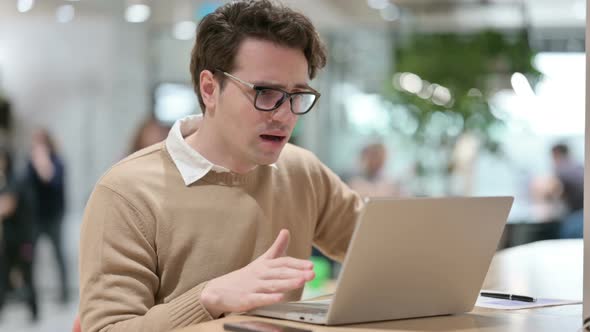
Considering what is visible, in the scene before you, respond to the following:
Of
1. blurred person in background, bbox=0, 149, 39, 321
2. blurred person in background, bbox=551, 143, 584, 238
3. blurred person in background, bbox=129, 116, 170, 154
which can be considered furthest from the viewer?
blurred person in background, bbox=551, 143, 584, 238

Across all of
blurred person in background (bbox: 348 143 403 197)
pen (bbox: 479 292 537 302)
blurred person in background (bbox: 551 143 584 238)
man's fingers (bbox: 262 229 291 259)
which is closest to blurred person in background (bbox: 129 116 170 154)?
blurred person in background (bbox: 348 143 403 197)

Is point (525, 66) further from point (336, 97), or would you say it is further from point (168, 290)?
point (168, 290)

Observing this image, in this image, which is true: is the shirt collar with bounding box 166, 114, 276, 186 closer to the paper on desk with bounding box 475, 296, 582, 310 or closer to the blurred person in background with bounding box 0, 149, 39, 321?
the paper on desk with bounding box 475, 296, 582, 310

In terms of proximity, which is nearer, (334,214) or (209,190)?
(209,190)

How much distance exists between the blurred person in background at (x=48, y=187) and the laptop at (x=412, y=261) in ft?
18.3

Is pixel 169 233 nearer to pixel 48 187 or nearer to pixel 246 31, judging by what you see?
pixel 246 31

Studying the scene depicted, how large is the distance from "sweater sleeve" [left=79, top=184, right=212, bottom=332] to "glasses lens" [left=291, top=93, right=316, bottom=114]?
16.6 inches

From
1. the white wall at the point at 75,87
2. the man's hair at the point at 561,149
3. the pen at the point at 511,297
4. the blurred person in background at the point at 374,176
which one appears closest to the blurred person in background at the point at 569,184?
the man's hair at the point at 561,149

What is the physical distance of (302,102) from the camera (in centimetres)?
208

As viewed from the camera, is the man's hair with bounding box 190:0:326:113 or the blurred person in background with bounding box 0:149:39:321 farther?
the blurred person in background with bounding box 0:149:39:321

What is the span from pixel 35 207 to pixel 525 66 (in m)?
4.68

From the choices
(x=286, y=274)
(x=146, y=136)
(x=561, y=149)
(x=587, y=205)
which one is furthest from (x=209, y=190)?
(x=561, y=149)

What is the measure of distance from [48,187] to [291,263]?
5862mm

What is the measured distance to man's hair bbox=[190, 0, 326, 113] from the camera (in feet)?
7.01
